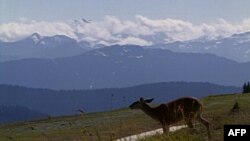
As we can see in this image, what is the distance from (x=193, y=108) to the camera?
15.8 metres

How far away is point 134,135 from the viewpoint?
11031 millimetres

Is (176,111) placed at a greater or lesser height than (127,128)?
greater

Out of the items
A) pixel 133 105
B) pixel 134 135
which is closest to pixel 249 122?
pixel 134 135

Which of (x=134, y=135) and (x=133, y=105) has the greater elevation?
(x=133, y=105)

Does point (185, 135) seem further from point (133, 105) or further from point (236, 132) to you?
point (133, 105)

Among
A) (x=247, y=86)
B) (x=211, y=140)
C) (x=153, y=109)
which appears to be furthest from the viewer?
(x=247, y=86)

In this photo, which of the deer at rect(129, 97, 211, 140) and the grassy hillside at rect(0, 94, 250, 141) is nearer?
the grassy hillside at rect(0, 94, 250, 141)

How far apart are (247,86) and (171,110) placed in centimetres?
4718

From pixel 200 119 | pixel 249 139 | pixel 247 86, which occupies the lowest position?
pixel 249 139

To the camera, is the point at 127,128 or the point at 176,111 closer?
the point at 127,128

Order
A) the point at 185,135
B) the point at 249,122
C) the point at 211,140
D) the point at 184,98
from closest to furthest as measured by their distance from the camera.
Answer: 1. the point at 185,135
2. the point at 211,140
3. the point at 249,122
4. the point at 184,98

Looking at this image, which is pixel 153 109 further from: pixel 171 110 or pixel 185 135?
pixel 185 135

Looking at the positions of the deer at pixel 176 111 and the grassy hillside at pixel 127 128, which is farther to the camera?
the deer at pixel 176 111

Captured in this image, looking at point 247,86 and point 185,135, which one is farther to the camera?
point 247,86
